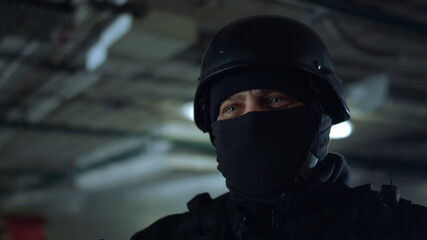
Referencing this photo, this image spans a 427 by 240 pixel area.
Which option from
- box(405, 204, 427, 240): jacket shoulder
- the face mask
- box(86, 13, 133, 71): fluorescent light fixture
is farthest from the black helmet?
box(86, 13, 133, 71): fluorescent light fixture

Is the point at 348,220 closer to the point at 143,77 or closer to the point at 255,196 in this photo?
the point at 255,196

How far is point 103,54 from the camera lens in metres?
3.56

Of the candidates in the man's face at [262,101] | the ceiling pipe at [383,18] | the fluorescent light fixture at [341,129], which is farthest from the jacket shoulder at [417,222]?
the fluorescent light fixture at [341,129]

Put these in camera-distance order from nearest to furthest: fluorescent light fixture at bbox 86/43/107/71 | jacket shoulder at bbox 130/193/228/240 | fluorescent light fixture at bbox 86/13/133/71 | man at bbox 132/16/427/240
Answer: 1. man at bbox 132/16/427/240
2. jacket shoulder at bbox 130/193/228/240
3. fluorescent light fixture at bbox 86/13/133/71
4. fluorescent light fixture at bbox 86/43/107/71

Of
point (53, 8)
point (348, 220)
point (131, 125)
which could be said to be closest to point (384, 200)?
point (348, 220)

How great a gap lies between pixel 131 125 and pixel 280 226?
16.5 feet

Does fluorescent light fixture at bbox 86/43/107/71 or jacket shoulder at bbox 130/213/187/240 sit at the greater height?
fluorescent light fixture at bbox 86/43/107/71

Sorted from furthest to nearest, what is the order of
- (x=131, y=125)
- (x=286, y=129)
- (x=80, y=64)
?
(x=131, y=125)
(x=80, y=64)
(x=286, y=129)

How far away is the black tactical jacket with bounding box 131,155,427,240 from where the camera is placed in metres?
1.06

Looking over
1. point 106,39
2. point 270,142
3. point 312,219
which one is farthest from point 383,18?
point 106,39

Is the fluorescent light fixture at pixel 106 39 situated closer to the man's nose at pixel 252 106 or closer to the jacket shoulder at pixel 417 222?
the man's nose at pixel 252 106

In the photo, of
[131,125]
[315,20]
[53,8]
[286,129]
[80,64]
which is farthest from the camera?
[131,125]

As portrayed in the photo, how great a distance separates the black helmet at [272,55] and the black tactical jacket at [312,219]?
25cm

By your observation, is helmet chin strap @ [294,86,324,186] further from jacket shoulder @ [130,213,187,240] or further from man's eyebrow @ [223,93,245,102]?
jacket shoulder @ [130,213,187,240]
